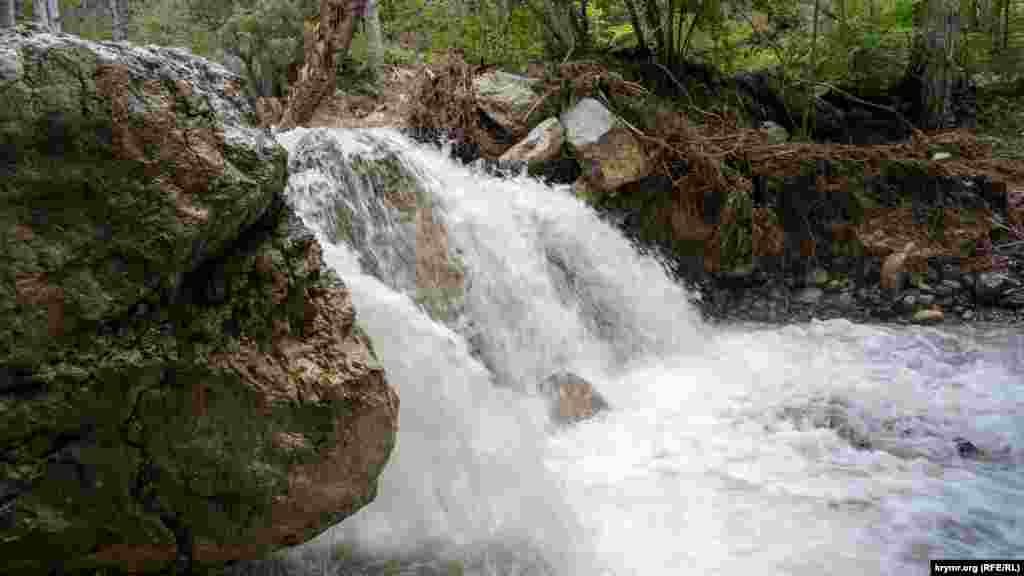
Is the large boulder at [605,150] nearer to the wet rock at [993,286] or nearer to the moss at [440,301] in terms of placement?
the moss at [440,301]

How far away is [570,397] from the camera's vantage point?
471 centimetres

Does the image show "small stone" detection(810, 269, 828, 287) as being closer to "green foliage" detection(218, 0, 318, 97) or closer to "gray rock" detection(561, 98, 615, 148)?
"gray rock" detection(561, 98, 615, 148)

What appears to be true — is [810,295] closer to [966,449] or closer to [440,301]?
[966,449]

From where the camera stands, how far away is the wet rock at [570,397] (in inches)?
183

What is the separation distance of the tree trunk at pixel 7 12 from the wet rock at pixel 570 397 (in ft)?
30.6

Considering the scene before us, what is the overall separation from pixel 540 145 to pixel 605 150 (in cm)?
68

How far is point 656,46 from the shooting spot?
848cm

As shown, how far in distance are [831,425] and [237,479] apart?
12.2 ft

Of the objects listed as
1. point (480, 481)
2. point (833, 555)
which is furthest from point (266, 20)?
point (833, 555)

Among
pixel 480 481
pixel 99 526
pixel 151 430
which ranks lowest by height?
pixel 480 481

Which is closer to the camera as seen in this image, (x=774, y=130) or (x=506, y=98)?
(x=506, y=98)

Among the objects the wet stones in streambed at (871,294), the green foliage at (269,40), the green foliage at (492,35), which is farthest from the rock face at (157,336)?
the green foliage at (269,40)

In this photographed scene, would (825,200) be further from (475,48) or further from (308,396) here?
(308,396)

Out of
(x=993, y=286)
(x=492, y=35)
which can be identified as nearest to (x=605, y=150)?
(x=492, y=35)
